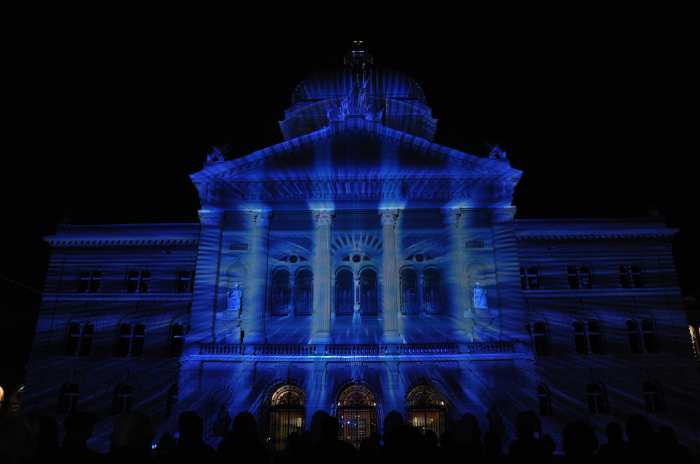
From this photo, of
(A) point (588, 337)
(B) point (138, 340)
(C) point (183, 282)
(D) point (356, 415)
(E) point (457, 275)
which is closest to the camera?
(D) point (356, 415)

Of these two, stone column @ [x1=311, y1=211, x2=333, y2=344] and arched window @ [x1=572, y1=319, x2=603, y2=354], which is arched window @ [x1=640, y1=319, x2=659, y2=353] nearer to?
arched window @ [x1=572, y1=319, x2=603, y2=354]

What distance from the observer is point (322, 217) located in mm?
26062

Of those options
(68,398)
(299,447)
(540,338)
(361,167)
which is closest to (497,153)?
(361,167)

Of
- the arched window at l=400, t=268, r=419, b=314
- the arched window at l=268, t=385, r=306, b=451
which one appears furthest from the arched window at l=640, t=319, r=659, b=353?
the arched window at l=268, t=385, r=306, b=451

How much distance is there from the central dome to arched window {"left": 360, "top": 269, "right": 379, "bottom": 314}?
54.1ft

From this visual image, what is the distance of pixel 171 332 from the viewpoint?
92.4ft

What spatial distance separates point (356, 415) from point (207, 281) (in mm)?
10039

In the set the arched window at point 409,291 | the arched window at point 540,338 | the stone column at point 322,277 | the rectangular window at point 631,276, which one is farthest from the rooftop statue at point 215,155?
the rectangular window at point 631,276

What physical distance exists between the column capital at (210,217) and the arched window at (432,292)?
11598 millimetres

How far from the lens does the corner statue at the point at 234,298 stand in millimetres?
24875

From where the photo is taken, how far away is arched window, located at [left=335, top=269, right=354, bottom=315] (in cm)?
2628

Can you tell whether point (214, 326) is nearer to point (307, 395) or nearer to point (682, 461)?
point (307, 395)

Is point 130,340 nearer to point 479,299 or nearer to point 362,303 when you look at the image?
point 362,303

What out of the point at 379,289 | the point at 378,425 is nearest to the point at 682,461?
the point at 378,425
